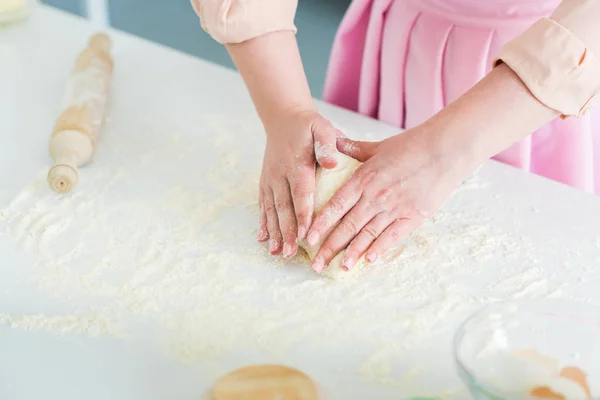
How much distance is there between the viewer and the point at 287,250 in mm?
857

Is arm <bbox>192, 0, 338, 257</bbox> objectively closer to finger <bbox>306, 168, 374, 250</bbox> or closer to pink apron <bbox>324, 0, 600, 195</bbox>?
finger <bbox>306, 168, 374, 250</bbox>

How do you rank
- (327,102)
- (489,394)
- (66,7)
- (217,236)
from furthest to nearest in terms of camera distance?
(66,7), (327,102), (217,236), (489,394)

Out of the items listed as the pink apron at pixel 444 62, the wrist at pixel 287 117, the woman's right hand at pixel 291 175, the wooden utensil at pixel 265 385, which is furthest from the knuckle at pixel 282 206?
the pink apron at pixel 444 62

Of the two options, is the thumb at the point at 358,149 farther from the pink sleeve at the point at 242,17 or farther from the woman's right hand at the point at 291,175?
the pink sleeve at the point at 242,17

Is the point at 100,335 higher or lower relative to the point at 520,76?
lower

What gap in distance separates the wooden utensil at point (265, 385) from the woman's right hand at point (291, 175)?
20 cm

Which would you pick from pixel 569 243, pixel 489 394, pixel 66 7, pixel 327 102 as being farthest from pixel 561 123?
pixel 66 7

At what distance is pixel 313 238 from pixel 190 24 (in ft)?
6.82

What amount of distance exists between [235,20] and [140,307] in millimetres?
418

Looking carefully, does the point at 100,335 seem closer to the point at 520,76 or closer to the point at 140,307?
the point at 140,307

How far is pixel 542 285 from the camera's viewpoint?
2.70ft

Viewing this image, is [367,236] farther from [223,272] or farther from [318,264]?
[223,272]

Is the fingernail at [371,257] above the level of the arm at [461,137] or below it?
below

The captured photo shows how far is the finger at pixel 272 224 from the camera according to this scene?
2.86 ft
